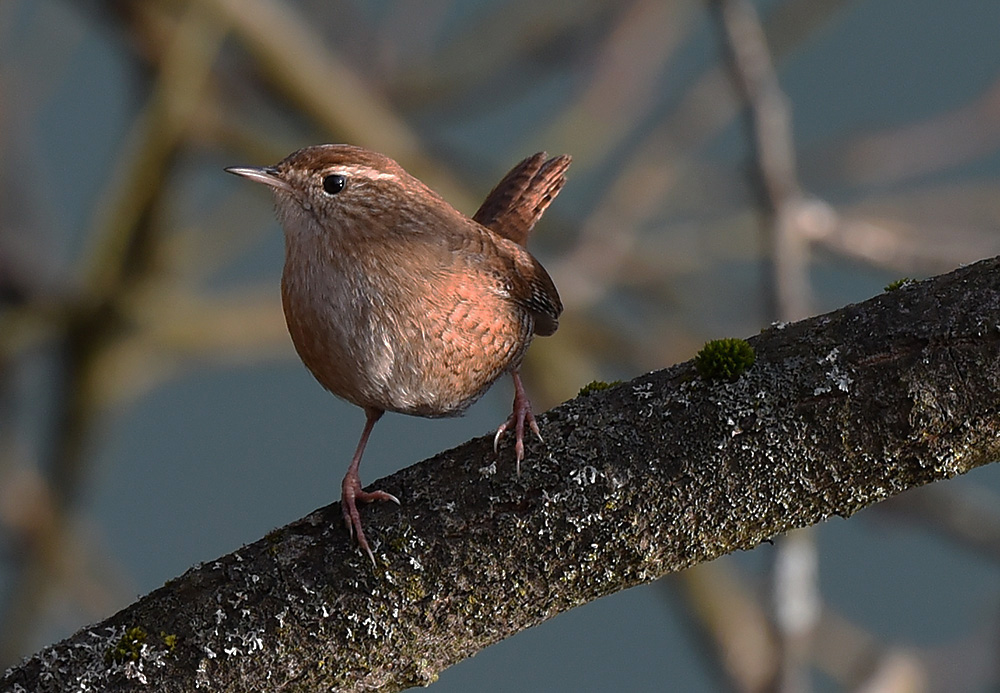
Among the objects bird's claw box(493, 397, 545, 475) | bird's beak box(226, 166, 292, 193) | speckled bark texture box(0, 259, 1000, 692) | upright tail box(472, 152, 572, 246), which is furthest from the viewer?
upright tail box(472, 152, 572, 246)

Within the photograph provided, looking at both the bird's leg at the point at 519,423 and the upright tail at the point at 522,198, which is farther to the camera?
the upright tail at the point at 522,198

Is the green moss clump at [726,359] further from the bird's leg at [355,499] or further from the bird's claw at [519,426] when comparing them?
the bird's leg at [355,499]

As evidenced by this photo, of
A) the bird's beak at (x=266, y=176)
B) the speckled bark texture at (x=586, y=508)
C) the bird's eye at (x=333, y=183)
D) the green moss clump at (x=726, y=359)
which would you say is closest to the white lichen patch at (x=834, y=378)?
the speckled bark texture at (x=586, y=508)

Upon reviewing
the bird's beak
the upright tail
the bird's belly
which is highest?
the upright tail

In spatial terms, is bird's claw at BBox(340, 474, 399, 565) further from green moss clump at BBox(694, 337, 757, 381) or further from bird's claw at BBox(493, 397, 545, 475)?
green moss clump at BBox(694, 337, 757, 381)

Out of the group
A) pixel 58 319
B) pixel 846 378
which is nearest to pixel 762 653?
pixel 846 378

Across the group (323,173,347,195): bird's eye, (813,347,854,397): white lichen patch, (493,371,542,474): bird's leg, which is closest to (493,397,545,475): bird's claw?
(493,371,542,474): bird's leg
